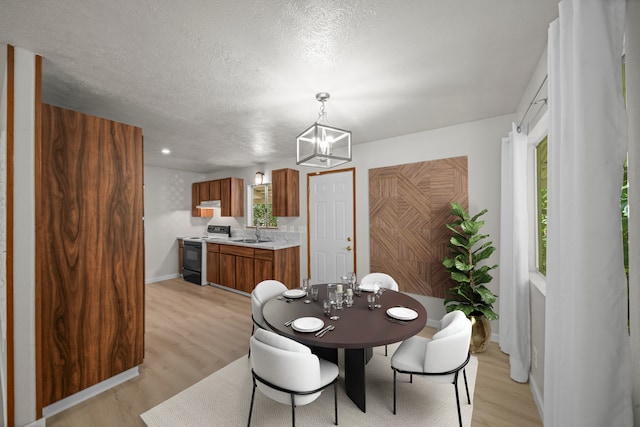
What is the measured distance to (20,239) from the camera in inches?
66.7

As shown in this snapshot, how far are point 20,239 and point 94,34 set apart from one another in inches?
54.8

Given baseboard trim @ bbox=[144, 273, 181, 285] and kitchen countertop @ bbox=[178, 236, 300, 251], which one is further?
baseboard trim @ bbox=[144, 273, 181, 285]

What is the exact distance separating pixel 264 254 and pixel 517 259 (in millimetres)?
3517

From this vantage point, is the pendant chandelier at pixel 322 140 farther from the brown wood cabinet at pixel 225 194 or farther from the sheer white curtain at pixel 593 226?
the brown wood cabinet at pixel 225 194

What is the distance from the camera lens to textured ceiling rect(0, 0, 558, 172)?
54.4 inches

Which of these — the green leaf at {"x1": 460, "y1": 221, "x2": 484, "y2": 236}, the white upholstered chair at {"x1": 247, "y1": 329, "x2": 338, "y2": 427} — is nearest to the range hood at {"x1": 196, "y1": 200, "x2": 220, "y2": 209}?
the white upholstered chair at {"x1": 247, "y1": 329, "x2": 338, "y2": 427}

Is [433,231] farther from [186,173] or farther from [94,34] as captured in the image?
[186,173]

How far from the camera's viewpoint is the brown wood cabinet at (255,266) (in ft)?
14.6

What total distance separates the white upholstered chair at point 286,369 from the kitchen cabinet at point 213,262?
4019 millimetres

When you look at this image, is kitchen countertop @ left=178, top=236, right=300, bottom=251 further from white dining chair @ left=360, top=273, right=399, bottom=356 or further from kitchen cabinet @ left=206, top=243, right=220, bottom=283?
white dining chair @ left=360, top=273, right=399, bottom=356

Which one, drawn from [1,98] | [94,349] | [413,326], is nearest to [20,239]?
[1,98]

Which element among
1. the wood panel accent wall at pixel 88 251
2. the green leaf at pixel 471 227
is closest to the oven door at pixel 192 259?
the wood panel accent wall at pixel 88 251

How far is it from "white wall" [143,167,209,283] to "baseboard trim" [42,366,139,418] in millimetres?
3693

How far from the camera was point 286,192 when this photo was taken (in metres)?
4.71
